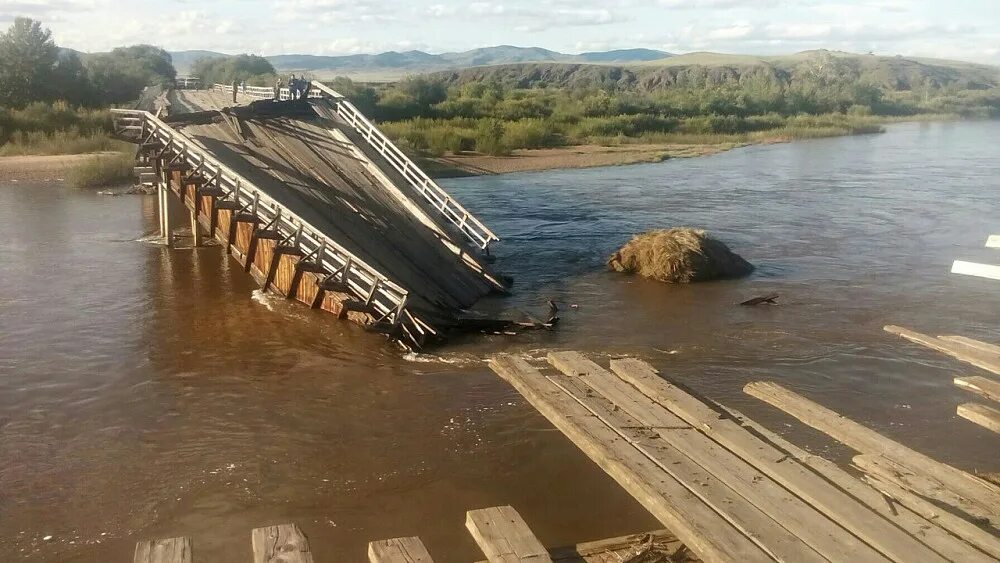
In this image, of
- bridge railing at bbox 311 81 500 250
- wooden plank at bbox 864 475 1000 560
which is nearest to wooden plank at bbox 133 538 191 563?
wooden plank at bbox 864 475 1000 560

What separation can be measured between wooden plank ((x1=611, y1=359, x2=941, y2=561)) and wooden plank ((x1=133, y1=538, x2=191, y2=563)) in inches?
95.0

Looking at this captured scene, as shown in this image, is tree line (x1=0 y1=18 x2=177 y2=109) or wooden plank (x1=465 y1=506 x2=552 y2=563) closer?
wooden plank (x1=465 y1=506 x2=552 y2=563)

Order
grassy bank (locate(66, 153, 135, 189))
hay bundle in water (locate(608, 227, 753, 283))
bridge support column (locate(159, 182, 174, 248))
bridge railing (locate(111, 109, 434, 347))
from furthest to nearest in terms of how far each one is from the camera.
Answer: grassy bank (locate(66, 153, 135, 189))
bridge support column (locate(159, 182, 174, 248))
hay bundle in water (locate(608, 227, 753, 283))
bridge railing (locate(111, 109, 434, 347))

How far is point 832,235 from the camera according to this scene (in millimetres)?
22359

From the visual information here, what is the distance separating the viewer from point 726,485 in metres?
3.75

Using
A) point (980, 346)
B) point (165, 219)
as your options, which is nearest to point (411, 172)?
point (165, 219)

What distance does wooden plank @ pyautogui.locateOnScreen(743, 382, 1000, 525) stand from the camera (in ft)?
13.1

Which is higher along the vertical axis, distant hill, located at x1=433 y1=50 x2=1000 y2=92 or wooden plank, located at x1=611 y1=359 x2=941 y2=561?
distant hill, located at x1=433 y1=50 x2=1000 y2=92

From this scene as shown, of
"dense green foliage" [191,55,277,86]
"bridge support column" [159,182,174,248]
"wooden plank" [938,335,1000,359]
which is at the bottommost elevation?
"bridge support column" [159,182,174,248]

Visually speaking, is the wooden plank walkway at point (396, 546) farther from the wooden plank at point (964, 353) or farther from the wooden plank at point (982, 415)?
the wooden plank at point (964, 353)

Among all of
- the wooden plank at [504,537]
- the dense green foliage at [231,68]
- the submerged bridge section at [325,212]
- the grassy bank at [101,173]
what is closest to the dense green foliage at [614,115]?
the grassy bank at [101,173]

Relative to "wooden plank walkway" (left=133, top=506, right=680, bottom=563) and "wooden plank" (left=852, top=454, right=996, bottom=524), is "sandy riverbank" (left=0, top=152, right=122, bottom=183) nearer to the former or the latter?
"wooden plank walkway" (left=133, top=506, right=680, bottom=563)

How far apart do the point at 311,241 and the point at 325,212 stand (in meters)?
1.94

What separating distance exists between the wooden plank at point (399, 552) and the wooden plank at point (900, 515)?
1.76 m
